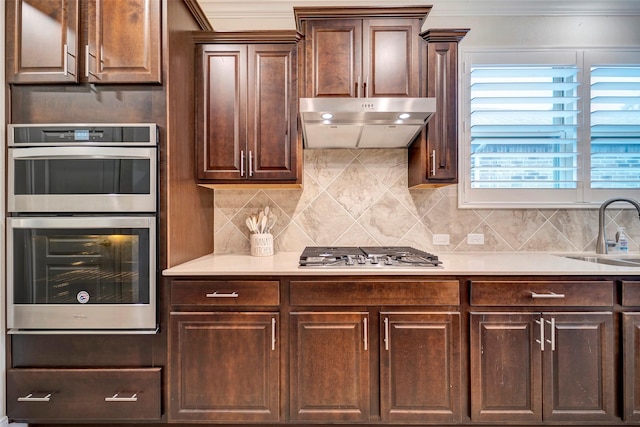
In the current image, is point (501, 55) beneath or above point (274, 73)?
above

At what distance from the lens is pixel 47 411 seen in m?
1.64

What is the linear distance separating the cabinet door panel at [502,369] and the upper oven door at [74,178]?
196cm

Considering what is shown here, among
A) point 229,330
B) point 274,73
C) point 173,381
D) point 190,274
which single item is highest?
point 274,73

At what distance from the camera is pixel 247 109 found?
1.98 metres

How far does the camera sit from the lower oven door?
162 centimetres

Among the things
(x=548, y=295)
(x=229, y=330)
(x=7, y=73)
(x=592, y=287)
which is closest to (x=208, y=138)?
(x=7, y=73)


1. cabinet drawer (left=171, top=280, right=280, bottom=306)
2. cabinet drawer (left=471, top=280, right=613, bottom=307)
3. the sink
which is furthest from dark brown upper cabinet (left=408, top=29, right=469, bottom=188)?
cabinet drawer (left=171, top=280, right=280, bottom=306)

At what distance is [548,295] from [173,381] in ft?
6.64

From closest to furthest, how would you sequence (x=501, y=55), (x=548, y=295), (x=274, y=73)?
(x=548, y=295)
(x=274, y=73)
(x=501, y=55)

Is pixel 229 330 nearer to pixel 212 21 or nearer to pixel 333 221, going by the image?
pixel 333 221

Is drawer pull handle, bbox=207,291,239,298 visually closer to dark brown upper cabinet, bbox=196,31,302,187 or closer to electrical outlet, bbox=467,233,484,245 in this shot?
dark brown upper cabinet, bbox=196,31,302,187

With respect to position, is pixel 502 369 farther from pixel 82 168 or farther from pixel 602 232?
pixel 82 168

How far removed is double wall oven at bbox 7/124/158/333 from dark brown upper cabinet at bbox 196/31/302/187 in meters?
0.43

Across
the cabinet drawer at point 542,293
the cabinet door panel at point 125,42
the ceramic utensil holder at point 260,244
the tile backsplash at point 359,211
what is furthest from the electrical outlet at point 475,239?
the cabinet door panel at point 125,42
